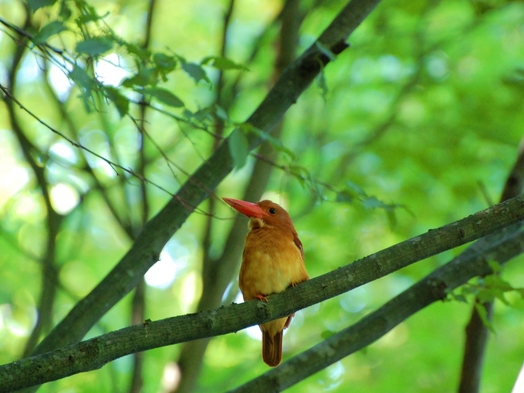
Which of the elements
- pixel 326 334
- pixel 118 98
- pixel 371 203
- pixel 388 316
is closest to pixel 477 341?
pixel 388 316

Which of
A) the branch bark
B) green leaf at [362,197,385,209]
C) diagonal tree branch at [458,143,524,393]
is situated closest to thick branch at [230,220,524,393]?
diagonal tree branch at [458,143,524,393]

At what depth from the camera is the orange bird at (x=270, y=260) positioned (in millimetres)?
3617

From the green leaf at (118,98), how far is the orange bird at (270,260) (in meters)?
1.17

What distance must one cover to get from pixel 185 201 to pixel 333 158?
11.6 ft

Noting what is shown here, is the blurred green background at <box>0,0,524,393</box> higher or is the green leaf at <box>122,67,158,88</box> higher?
the blurred green background at <box>0,0,524,393</box>

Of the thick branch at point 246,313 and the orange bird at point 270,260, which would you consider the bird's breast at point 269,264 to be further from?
the thick branch at point 246,313

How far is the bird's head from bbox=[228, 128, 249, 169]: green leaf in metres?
1.44

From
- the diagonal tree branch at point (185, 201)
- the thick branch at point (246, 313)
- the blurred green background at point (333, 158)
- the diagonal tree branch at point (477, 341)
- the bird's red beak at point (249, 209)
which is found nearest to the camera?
the thick branch at point (246, 313)

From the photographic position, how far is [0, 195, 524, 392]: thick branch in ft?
7.67

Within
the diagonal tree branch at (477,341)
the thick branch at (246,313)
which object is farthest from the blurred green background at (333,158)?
the thick branch at (246,313)

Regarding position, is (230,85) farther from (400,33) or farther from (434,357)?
(434,357)

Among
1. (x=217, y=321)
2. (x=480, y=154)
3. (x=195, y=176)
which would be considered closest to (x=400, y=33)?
(x=480, y=154)

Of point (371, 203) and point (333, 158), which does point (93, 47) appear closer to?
point (371, 203)

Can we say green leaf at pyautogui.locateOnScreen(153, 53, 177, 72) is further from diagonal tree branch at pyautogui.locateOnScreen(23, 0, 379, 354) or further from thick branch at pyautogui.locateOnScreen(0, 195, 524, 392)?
thick branch at pyautogui.locateOnScreen(0, 195, 524, 392)
